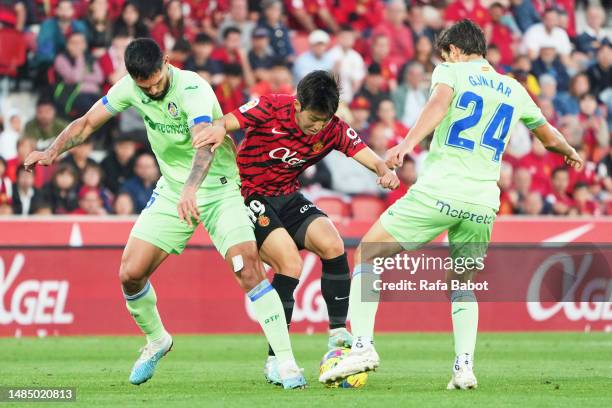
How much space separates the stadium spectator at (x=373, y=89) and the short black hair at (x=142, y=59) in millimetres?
9646

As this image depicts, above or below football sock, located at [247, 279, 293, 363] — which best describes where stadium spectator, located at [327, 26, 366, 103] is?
above

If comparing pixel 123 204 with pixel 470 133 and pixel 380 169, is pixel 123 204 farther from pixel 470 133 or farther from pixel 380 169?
pixel 470 133

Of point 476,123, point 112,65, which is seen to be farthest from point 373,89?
point 476,123

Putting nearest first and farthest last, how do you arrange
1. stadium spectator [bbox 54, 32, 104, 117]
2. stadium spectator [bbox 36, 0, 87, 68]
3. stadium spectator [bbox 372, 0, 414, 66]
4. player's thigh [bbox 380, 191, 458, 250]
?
player's thigh [bbox 380, 191, 458, 250], stadium spectator [bbox 54, 32, 104, 117], stadium spectator [bbox 36, 0, 87, 68], stadium spectator [bbox 372, 0, 414, 66]

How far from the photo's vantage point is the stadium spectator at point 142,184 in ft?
51.5

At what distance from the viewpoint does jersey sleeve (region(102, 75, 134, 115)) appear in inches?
348

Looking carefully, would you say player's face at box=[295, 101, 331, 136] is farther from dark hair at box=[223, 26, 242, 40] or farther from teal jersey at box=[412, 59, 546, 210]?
dark hair at box=[223, 26, 242, 40]

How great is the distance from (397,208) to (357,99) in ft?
31.8

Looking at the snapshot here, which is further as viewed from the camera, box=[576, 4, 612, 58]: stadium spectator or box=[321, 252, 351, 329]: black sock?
box=[576, 4, 612, 58]: stadium spectator

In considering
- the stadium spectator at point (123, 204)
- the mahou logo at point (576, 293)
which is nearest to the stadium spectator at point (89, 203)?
the stadium spectator at point (123, 204)

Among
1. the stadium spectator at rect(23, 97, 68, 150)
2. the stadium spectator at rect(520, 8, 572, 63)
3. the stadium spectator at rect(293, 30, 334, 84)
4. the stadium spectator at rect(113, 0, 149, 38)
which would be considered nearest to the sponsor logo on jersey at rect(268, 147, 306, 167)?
the stadium spectator at rect(23, 97, 68, 150)

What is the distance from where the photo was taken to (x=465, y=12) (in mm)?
19734

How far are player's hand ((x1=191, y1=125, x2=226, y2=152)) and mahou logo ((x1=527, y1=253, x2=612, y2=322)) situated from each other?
7.55 meters

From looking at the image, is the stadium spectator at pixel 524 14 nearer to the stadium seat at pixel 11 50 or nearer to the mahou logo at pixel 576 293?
the mahou logo at pixel 576 293
